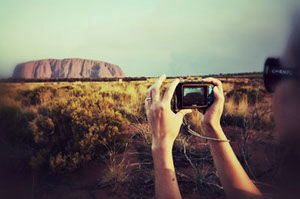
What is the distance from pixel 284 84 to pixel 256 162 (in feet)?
12.5

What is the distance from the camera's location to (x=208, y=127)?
1380mm

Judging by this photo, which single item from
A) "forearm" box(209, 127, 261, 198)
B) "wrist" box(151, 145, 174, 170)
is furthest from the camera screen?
"wrist" box(151, 145, 174, 170)

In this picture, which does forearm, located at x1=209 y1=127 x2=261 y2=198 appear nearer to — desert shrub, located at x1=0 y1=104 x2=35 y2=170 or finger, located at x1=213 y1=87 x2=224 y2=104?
finger, located at x1=213 y1=87 x2=224 y2=104

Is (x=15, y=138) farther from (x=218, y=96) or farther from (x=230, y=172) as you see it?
(x=230, y=172)

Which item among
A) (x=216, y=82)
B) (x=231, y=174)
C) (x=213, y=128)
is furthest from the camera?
(x=216, y=82)

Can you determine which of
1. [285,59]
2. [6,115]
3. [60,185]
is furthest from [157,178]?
[6,115]

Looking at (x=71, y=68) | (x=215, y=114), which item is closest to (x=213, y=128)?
(x=215, y=114)

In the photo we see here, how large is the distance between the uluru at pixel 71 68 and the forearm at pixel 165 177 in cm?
10740

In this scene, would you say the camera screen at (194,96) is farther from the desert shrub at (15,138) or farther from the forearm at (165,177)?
the desert shrub at (15,138)

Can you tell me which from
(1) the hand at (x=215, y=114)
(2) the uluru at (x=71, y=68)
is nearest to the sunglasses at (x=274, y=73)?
(1) the hand at (x=215, y=114)

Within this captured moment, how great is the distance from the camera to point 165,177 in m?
1.06

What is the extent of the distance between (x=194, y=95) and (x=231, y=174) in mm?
595

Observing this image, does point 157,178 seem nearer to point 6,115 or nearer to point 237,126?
point 237,126

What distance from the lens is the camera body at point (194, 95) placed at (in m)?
1.55
